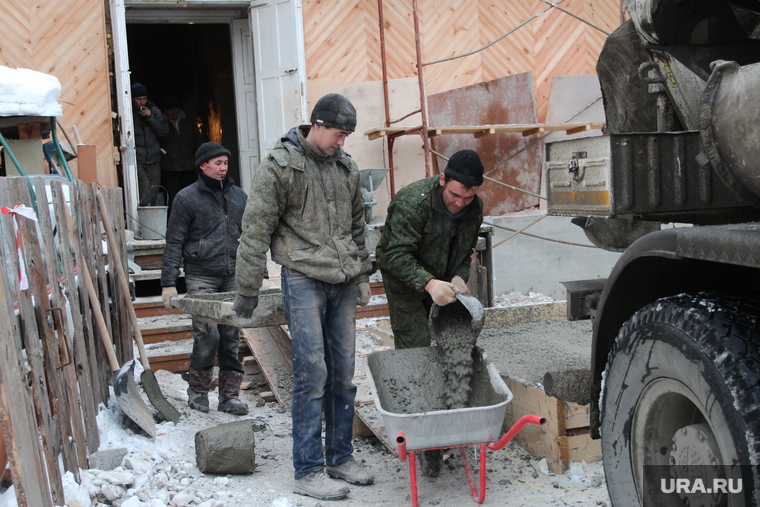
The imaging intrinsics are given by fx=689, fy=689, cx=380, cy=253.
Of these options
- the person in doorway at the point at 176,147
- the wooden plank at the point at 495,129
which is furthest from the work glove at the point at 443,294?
the person in doorway at the point at 176,147

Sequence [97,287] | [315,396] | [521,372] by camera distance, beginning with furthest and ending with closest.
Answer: [97,287]
[521,372]
[315,396]

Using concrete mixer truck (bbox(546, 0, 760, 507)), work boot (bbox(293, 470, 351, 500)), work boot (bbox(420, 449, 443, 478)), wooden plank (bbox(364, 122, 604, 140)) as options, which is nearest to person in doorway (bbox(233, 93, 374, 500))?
work boot (bbox(293, 470, 351, 500))

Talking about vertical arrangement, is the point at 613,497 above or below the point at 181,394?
above

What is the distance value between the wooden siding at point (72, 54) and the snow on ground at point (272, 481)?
556 cm

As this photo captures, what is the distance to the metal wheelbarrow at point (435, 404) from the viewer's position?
303cm

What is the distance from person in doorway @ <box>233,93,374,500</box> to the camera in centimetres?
347

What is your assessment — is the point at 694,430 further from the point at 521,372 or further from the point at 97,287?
the point at 97,287

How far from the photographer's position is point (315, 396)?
11.6 feet

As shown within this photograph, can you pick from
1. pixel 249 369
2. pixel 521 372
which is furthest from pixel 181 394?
pixel 521 372

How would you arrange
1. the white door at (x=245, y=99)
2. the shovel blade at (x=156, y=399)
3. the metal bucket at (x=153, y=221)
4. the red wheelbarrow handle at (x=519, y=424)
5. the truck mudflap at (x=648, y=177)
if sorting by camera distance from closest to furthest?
1. the truck mudflap at (x=648, y=177)
2. the red wheelbarrow handle at (x=519, y=424)
3. the shovel blade at (x=156, y=399)
4. the metal bucket at (x=153, y=221)
5. the white door at (x=245, y=99)

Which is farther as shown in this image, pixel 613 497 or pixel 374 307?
pixel 374 307

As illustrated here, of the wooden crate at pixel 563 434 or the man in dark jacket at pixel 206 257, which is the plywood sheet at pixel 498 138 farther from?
the wooden crate at pixel 563 434

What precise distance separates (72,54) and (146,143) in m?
1.50

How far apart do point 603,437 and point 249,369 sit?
4306 mm
